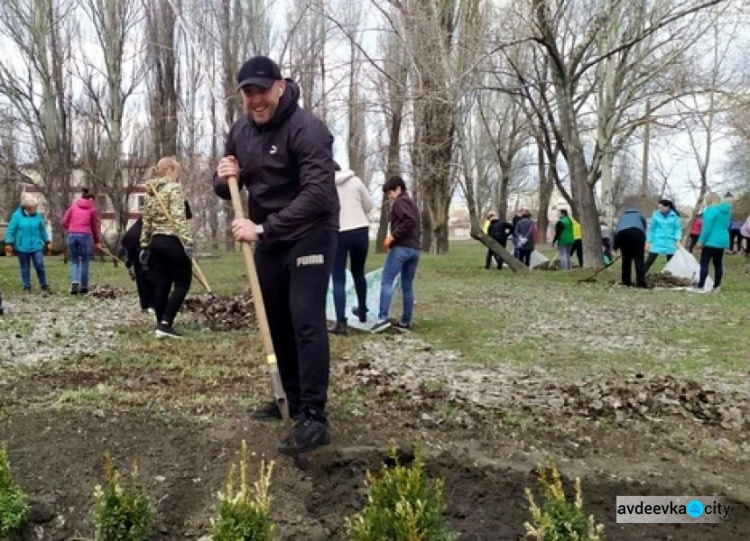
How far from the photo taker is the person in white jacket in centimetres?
798

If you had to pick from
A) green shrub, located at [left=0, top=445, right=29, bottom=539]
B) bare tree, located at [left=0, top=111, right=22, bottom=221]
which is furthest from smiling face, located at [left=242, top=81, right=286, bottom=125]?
bare tree, located at [left=0, top=111, right=22, bottom=221]

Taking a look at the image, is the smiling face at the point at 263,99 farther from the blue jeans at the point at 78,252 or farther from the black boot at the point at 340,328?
the blue jeans at the point at 78,252

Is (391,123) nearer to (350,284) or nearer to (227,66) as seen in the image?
(227,66)

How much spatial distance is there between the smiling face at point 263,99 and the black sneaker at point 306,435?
5.30 feet

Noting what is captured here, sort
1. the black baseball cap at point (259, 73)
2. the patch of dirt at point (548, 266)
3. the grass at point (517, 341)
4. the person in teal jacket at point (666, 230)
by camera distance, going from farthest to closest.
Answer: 1. the patch of dirt at point (548, 266)
2. the person in teal jacket at point (666, 230)
3. the grass at point (517, 341)
4. the black baseball cap at point (259, 73)

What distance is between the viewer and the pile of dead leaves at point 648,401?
4.80m

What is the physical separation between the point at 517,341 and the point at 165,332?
3751 mm

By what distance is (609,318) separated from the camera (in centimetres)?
1018

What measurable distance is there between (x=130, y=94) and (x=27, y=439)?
29772mm

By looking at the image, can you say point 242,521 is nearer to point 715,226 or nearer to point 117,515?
point 117,515

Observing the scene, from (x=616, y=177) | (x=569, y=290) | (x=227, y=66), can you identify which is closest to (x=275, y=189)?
(x=569, y=290)

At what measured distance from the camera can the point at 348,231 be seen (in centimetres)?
801

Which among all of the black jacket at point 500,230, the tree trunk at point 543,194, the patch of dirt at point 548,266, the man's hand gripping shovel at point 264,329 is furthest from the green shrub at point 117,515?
the tree trunk at point 543,194

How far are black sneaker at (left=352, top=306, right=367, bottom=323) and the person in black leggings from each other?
1.96 meters
